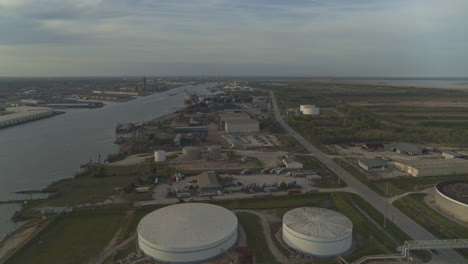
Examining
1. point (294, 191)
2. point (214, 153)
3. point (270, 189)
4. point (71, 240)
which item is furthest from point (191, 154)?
point (71, 240)

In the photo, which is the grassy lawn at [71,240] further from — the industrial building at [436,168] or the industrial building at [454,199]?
the industrial building at [436,168]

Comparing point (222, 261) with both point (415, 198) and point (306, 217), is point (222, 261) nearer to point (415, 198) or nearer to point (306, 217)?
point (306, 217)

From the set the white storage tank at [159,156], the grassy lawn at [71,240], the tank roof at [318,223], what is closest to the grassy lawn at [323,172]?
the tank roof at [318,223]

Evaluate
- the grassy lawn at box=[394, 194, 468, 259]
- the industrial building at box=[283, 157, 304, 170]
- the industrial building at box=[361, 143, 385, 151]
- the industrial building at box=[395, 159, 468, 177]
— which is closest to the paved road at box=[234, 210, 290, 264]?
the industrial building at box=[283, 157, 304, 170]

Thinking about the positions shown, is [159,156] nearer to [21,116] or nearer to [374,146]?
[374,146]

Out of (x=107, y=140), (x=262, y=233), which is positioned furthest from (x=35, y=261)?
(x=107, y=140)
